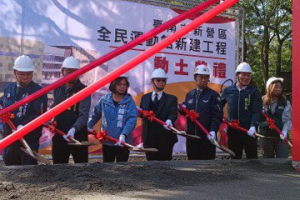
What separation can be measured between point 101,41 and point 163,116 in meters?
1.66

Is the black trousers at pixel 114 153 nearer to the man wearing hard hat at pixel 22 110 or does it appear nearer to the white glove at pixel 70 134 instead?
the white glove at pixel 70 134

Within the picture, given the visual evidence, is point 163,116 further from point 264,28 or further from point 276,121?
point 264,28

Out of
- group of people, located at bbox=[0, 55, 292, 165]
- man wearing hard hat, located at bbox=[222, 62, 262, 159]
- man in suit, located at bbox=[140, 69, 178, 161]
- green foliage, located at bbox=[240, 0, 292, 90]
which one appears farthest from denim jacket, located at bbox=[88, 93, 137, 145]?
green foliage, located at bbox=[240, 0, 292, 90]

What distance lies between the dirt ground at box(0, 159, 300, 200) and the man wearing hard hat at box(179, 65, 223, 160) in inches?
44.4

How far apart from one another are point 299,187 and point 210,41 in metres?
4.05

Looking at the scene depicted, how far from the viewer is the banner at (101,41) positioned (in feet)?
16.7

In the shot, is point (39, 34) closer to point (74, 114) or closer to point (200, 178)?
point (74, 114)

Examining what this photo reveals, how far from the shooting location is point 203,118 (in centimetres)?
436

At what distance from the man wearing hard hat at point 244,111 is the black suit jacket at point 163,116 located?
55 centimetres

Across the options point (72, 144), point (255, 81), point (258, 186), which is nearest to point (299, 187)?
point (258, 186)

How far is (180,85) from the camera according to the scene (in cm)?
606

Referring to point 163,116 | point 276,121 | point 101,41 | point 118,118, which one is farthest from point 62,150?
point 276,121

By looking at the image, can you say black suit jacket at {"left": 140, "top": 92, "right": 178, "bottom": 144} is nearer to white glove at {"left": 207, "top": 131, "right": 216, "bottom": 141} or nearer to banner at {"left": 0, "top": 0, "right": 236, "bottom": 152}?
white glove at {"left": 207, "top": 131, "right": 216, "bottom": 141}

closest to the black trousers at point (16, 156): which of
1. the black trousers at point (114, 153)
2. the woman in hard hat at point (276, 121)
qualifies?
the black trousers at point (114, 153)
